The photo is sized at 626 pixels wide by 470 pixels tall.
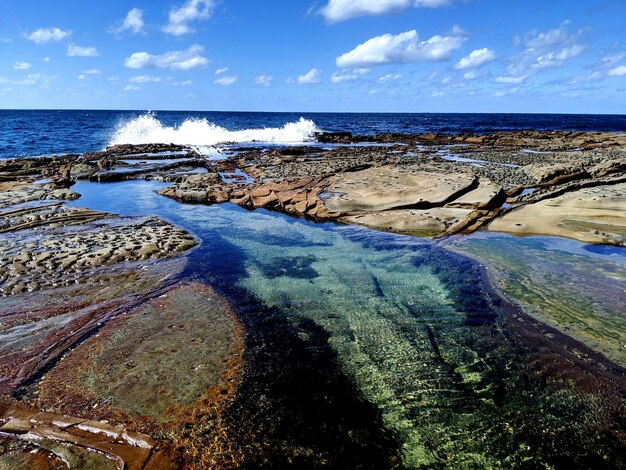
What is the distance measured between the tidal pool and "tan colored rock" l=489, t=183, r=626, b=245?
4.74ft

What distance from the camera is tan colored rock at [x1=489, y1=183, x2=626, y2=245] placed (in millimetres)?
11656

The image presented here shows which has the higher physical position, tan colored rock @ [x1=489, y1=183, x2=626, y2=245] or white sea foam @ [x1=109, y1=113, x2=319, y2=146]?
white sea foam @ [x1=109, y1=113, x2=319, y2=146]

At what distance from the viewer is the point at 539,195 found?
613 inches

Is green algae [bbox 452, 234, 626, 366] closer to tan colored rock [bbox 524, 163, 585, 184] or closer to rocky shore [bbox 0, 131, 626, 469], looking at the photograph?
rocky shore [bbox 0, 131, 626, 469]

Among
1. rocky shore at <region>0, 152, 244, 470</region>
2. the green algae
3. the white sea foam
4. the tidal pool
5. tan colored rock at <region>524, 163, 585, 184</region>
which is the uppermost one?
the white sea foam

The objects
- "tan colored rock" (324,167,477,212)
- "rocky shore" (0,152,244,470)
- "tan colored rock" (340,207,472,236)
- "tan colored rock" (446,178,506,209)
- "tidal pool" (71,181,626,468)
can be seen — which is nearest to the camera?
"rocky shore" (0,152,244,470)

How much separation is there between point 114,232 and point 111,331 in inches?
251

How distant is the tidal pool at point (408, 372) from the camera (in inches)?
175

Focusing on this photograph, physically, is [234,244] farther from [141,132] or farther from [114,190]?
[141,132]

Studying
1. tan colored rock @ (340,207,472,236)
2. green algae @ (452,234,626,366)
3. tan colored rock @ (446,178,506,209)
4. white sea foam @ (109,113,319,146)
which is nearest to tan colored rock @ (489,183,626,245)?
green algae @ (452,234,626,366)

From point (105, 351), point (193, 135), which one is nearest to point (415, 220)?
point (105, 351)

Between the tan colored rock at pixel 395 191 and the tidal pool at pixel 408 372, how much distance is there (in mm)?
4836

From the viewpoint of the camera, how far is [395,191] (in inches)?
632

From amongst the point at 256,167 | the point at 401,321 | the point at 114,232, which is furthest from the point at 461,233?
the point at 256,167
